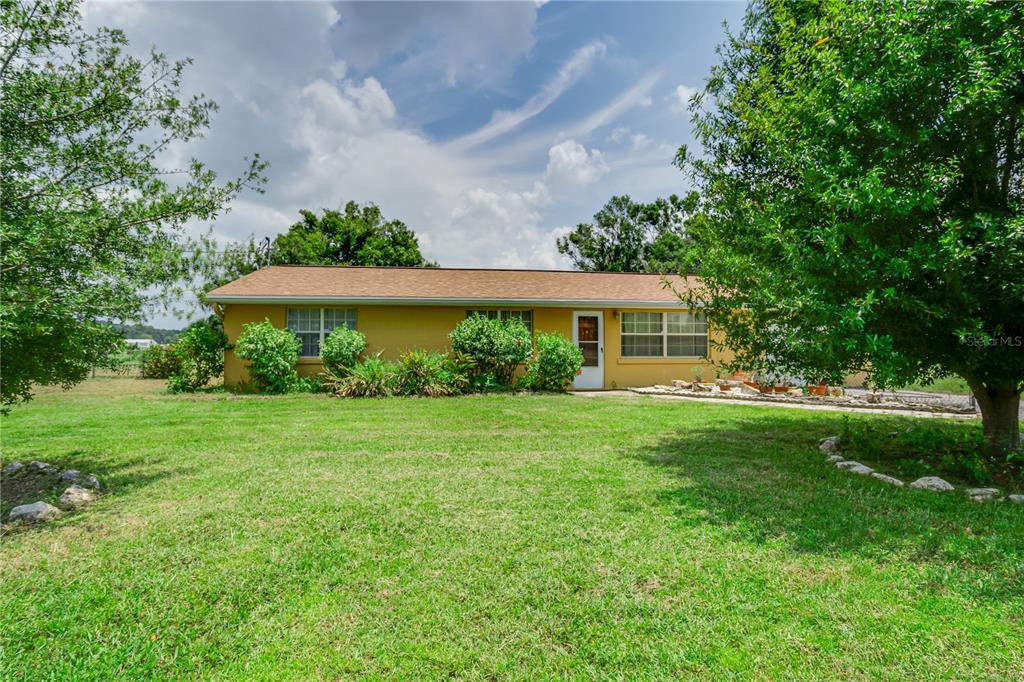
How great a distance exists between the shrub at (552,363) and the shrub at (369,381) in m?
3.66

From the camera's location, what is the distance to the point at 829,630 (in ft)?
8.44

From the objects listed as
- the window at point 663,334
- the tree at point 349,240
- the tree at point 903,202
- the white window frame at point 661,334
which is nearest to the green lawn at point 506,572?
the tree at point 903,202

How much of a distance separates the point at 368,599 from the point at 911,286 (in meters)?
5.68

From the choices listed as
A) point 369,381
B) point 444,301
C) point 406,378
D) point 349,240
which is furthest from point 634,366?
point 349,240

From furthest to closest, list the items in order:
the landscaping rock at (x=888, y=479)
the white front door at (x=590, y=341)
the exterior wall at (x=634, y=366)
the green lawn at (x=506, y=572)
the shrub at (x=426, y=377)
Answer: the exterior wall at (x=634, y=366), the white front door at (x=590, y=341), the shrub at (x=426, y=377), the landscaping rock at (x=888, y=479), the green lawn at (x=506, y=572)

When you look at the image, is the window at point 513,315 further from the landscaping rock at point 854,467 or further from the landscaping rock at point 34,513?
the landscaping rock at point 34,513

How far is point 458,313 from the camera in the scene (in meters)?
14.4

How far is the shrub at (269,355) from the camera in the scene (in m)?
12.4

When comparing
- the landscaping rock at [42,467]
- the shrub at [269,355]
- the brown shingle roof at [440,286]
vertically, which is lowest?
the landscaping rock at [42,467]

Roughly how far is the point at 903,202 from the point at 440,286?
1220 centimetres

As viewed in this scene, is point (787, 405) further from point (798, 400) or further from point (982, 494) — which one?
point (982, 494)

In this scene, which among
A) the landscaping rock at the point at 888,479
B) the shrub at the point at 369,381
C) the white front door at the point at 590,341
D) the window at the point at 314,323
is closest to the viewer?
the landscaping rock at the point at 888,479

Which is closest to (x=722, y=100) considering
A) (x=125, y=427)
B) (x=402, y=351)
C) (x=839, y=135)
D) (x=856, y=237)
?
(x=839, y=135)

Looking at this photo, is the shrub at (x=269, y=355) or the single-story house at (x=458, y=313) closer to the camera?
the shrub at (x=269, y=355)
